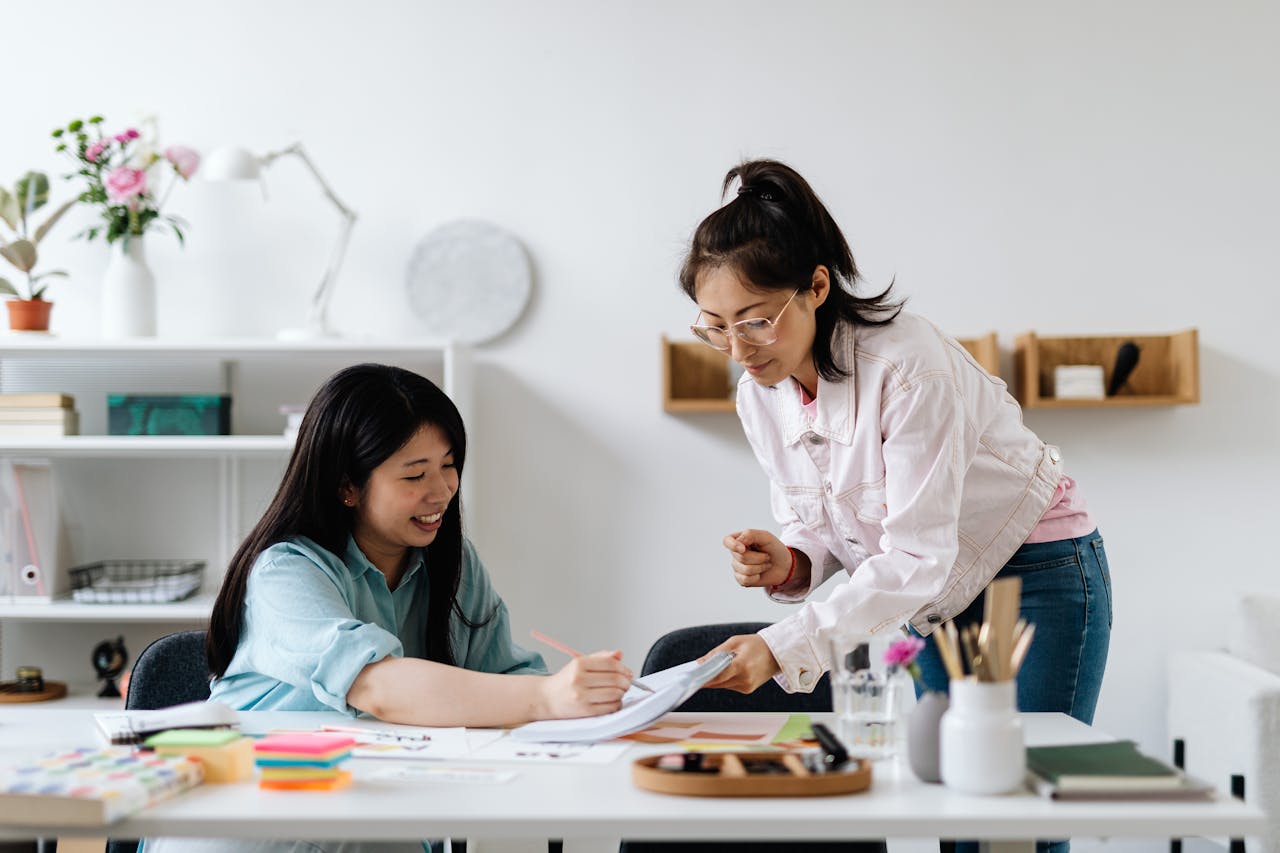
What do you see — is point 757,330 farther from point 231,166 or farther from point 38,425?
point 38,425

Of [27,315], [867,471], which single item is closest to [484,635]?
[867,471]

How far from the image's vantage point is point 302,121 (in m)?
3.31

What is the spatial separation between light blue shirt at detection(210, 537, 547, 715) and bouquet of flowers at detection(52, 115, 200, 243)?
1695mm

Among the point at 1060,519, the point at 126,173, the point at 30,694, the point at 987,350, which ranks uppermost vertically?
the point at 126,173

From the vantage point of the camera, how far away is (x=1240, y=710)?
2.66 m

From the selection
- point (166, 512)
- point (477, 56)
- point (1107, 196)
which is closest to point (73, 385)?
point (166, 512)

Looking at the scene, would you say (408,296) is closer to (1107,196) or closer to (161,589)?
(161,589)

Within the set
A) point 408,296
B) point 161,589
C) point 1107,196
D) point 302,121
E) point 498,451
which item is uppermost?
point 302,121

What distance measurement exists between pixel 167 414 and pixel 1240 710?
2.59 metres

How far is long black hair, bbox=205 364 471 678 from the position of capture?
5.48 feet

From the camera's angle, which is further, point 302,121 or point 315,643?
point 302,121

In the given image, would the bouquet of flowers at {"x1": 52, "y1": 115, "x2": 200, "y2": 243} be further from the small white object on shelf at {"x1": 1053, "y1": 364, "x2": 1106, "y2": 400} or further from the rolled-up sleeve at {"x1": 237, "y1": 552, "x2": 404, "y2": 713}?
the small white object on shelf at {"x1": 1053, "y1": 364, "x2": 1106, "y2": 400}

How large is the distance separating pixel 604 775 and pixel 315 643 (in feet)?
1.48

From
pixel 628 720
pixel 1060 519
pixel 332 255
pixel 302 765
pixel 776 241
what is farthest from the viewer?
pixel 332 255
